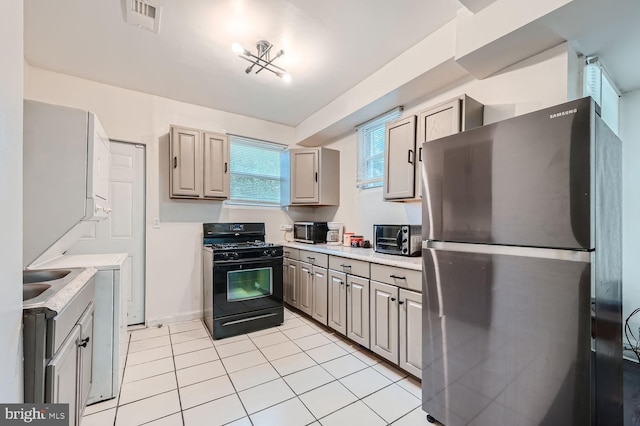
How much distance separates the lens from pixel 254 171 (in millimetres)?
4039

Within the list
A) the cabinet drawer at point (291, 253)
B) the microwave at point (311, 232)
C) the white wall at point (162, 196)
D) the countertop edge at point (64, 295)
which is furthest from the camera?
the microwave at point (311, 232)

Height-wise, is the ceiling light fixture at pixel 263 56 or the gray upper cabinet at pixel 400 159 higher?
the ceiling light fixture at pixel 263 56

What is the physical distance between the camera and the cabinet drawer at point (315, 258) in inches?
119

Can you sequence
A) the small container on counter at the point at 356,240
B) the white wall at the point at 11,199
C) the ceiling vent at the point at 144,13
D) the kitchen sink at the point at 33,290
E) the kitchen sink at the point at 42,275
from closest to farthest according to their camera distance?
the white wall at the point at 11,199 → the kitchen sink at the point at 33,290 → the kitchen sink at the point at 42,275 → the ceiling vent at the point at 144,13 → the small container on counter at the point at 356,240

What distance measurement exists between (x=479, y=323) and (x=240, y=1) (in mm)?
2471

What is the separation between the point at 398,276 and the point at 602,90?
2.11 metres

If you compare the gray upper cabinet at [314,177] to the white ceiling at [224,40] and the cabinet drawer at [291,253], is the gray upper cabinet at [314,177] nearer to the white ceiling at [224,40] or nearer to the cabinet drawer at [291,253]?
the cabinet drawer at [291,253]

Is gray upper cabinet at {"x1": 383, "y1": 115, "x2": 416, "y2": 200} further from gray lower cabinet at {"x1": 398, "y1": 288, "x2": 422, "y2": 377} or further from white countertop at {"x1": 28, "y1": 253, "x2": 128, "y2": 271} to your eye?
white countertop at {"x1": 28, "y1": 253, "x2": 128, "y2": 271}

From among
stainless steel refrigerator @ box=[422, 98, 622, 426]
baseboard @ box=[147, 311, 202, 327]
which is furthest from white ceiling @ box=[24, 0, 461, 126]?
baseboard @ box=[147, 311, 202, 327]

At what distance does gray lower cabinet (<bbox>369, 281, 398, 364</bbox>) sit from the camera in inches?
86.8

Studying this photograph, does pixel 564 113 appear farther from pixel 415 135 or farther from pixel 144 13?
pixel 144 13

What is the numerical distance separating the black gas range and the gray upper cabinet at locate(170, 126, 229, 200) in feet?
1.93

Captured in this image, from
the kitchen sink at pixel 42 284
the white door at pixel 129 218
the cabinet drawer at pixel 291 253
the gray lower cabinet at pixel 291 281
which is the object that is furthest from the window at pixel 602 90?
the white door at pixel 129 218

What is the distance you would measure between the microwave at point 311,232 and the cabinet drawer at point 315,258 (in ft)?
1.35
